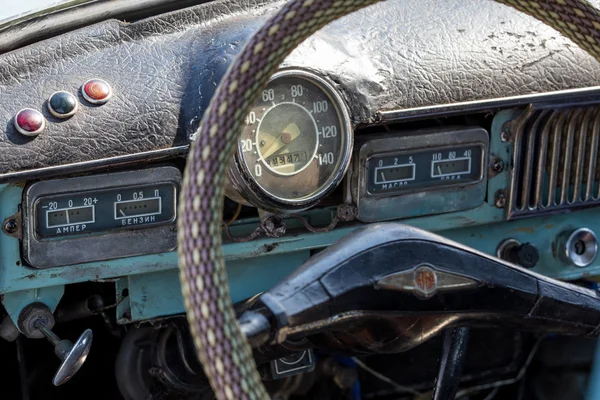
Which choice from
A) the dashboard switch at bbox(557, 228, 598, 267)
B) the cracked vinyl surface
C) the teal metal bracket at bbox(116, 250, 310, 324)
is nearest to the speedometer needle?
the cracked vinyl surface

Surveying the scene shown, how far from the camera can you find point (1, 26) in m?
2.03

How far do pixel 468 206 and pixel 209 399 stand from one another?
2.77ft

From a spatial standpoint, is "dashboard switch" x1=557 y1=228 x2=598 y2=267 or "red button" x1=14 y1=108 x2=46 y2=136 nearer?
"red button" x1=14 y1=108 x2=46 y2=136

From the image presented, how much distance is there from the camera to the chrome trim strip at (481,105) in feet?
6.64

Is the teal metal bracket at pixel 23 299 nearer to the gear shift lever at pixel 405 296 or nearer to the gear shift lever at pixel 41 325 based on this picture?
the gear shift lever at pixel 41 325

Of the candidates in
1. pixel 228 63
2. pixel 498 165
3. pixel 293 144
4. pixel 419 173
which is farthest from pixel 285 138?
pixel 498 165

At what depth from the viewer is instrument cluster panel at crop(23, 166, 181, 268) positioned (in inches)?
71.8

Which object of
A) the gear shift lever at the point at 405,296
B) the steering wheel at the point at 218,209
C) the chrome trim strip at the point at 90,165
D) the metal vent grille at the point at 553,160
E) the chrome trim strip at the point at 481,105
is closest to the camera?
the steering wheel at the point at 218,209

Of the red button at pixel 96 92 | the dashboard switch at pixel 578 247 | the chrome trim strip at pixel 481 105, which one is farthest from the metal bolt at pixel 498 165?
the red button at pixel 96 92

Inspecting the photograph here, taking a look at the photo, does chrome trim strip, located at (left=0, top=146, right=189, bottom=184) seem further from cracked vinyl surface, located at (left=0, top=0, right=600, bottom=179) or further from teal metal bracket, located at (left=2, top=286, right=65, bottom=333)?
teal metal bracket, located at (left=2, top=286, right=65, bottom=333)

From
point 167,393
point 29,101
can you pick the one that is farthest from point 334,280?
point 167,393

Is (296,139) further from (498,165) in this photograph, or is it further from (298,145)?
(498,165)

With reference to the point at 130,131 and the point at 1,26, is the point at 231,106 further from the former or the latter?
the point at 1,26

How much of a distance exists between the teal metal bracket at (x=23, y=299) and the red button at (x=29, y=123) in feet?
1.18
